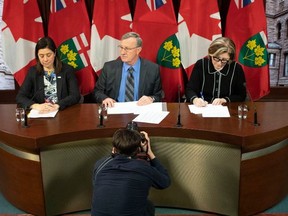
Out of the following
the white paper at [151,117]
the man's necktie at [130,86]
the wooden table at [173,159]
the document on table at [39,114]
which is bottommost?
the wooden table at [173,159]

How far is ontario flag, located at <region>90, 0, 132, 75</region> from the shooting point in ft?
11.0

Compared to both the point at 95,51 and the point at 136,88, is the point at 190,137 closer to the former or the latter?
the point at 136,88

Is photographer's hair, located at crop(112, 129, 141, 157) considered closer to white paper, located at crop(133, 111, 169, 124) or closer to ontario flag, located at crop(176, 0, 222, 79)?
white paper, located at crop(133, 111, 169, 124)

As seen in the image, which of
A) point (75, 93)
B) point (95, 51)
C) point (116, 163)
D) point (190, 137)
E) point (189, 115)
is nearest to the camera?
point (116, 163)

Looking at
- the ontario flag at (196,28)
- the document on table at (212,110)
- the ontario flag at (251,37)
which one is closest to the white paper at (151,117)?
the document on table at (212,110)

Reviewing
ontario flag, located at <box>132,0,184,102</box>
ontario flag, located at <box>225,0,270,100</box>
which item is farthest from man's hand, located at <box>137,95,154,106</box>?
ontario flag, located at <box>225,0,270,100</box>

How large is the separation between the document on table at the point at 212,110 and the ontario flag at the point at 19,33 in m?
1.83

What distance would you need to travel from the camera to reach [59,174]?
2.20 metres

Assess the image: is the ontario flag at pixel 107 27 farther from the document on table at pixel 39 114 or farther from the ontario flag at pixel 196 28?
the document on table at pixel 39 114

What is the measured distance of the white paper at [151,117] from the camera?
222cm

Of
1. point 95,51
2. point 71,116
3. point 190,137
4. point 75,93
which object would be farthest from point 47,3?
point 190,137

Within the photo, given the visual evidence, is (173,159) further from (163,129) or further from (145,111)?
(145,111)

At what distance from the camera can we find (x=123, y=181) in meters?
1.47

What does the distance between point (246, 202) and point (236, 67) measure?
1269 mm
